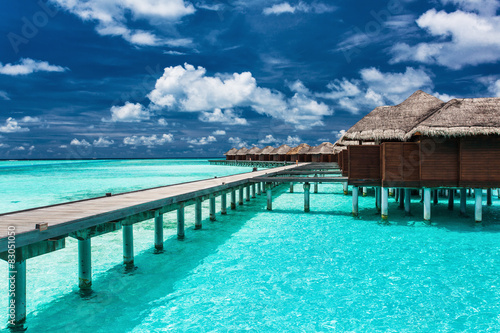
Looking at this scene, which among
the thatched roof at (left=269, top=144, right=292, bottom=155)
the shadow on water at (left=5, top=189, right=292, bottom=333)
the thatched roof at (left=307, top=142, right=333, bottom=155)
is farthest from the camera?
the thatched roof at (left=269, top=144, right=292, bottom=155)

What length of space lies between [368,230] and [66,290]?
8461 millimetres

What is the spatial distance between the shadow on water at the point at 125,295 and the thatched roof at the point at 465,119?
281 inches

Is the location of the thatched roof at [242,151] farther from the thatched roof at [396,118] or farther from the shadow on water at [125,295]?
the shadow on water at [125,295]

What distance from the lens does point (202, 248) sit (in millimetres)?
9391

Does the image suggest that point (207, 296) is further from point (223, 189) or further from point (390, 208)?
point (390, 208)

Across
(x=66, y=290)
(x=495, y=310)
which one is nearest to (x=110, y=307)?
(x=66, y=290)

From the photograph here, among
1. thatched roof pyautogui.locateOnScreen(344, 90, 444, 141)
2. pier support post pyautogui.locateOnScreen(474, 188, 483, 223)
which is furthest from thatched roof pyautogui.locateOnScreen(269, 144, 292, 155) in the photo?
pier support post pyautogui.locateOnScreen(474, 188, 483, 223)

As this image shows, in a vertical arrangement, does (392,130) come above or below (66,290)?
above

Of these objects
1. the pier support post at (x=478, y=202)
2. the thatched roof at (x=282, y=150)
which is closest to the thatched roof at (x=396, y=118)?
the pier support post at (x=478, y=202)

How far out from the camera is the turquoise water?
5348 millimetres

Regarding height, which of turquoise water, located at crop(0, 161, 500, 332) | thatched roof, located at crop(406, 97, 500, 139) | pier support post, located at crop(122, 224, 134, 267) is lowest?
turquoise water, located at crop(0, 161, 500, 332)

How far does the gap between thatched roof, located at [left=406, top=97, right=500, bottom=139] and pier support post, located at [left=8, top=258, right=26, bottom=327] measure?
401 inches

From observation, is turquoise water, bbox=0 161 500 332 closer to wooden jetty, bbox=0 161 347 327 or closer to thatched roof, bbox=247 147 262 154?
wooden jetty, bbox=0 161 347 327

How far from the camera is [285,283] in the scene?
679 centimetres
